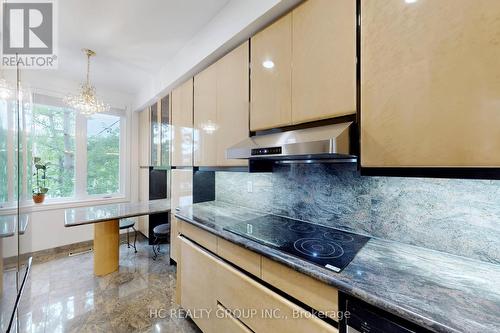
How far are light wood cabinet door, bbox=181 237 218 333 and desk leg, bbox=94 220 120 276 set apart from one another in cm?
135

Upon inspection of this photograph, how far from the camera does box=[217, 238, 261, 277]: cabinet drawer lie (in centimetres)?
122

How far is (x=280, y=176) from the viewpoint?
186 centimetres

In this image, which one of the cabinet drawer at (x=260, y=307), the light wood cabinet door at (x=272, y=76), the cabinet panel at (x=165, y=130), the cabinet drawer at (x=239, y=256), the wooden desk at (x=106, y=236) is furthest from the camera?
the cabinet panel at (x=165, y=130)

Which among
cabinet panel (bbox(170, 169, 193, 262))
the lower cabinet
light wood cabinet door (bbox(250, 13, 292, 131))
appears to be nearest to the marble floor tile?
the lower cabinet

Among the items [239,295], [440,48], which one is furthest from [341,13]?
[239,295]

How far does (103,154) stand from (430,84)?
4662 mm

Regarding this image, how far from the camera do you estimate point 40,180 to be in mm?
3203

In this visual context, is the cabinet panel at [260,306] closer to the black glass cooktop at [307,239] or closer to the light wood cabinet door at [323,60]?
the black glass cooktop at [307,239]

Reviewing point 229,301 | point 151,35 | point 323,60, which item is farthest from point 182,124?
point 229,301

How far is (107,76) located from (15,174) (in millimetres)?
2179

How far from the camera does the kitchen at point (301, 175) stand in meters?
0.79

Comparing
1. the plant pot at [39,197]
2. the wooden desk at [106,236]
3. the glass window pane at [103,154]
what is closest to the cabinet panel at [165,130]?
the wooden desk at [106,236]

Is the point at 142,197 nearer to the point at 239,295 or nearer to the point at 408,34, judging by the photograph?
the point at 239,295

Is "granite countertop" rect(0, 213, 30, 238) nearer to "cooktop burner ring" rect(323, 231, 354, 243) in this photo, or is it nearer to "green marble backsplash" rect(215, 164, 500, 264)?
"green marble backsplash" rect(215, 164, 500, 264)
